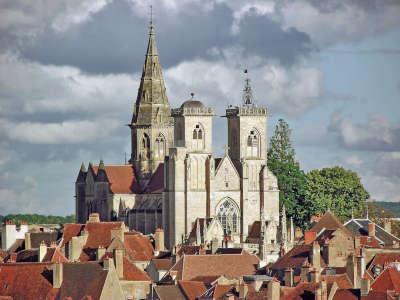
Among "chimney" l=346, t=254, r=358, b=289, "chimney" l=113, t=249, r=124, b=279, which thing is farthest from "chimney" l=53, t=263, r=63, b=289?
"chimney" l=346, t=254, r=358, b=289

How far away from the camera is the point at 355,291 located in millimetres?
89312

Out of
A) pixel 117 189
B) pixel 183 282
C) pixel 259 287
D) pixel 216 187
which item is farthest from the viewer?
pixel 117 189

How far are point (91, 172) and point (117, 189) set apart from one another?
18.5ft

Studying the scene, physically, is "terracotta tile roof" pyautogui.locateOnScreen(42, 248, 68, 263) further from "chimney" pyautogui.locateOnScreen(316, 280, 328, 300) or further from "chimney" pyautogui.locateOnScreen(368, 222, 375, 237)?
"chimney" pyautogui.locateOnScreen(316, 280, 328, 300)

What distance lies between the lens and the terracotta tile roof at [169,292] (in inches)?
3915

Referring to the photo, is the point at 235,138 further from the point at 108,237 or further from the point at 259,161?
the point at 108,237

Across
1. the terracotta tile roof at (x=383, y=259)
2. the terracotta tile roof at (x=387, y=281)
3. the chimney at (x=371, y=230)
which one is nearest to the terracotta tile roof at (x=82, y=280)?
the terracotta tile roof at (x=387, y=281)

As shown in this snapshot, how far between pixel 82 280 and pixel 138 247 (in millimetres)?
29258

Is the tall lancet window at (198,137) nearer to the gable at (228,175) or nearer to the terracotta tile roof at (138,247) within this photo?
the gable at (228,175)

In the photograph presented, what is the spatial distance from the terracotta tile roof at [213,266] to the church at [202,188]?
23578 mm

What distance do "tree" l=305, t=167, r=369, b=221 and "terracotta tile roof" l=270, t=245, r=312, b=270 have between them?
57.8 m

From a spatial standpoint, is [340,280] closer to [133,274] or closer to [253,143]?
[133,274]

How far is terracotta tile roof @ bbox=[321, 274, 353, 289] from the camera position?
309ft

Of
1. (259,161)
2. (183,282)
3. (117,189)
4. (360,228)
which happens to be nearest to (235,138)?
(259,161)
